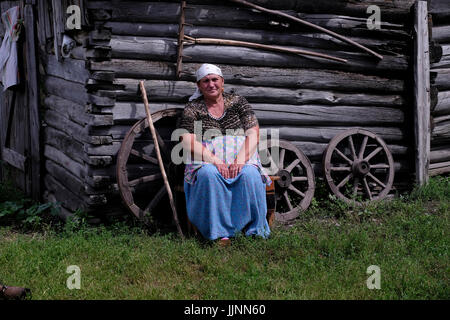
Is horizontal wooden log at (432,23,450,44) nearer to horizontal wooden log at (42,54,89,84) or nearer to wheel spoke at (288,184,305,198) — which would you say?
wheel spoke at (288,184,305,198)

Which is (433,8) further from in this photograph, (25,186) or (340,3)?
(25,186)

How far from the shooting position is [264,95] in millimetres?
6746

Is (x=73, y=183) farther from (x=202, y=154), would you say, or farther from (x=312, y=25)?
(x=312, y=25)

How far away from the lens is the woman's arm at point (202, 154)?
5602 millimetres

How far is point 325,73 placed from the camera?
23.1 ft

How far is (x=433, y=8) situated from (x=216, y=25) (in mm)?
3325

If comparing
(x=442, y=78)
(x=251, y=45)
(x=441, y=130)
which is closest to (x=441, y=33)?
(x=442, y=78)

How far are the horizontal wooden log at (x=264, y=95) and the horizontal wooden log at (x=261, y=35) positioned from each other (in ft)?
1.77

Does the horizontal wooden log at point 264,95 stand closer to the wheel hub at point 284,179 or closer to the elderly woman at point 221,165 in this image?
the elderly woman at point 221,165

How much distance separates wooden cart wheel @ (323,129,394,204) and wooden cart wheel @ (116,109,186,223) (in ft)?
6.55

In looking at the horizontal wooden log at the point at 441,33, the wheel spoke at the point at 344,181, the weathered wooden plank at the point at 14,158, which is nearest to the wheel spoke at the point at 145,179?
the wheel spoke at the point at 344,181

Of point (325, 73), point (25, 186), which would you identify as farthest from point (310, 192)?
point (25, 186)

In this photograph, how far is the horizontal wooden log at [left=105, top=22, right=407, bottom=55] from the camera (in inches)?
240

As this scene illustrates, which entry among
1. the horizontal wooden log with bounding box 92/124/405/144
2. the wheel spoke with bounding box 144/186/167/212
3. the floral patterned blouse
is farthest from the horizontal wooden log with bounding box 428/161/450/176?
the wheel spoke with bounding box 144/186/167/212
